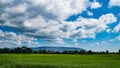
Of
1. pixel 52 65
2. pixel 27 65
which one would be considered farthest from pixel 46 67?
pixel 27 65

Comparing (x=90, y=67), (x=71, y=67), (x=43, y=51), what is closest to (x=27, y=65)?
(x=71, y=67)

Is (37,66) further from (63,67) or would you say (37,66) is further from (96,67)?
(96,67)

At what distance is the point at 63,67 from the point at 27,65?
415 centimetres

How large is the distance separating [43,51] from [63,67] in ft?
258

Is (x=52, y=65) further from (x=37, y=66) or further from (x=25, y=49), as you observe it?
(x=25, y=49)

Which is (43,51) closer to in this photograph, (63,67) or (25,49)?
(25,49)

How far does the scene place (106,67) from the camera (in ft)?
78.4

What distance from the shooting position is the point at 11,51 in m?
105

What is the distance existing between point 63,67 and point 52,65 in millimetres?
1448

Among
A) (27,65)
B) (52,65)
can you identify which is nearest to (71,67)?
(52,65)

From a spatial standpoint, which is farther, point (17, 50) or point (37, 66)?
point (17, 50)

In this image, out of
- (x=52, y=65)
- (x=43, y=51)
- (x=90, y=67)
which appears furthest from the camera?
(x=43, y=51)

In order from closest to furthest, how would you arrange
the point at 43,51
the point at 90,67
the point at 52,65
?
1. the point at 90,67
2. the point at 52,65
3. the point at 43,51

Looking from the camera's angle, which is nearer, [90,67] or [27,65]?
[90,67]
